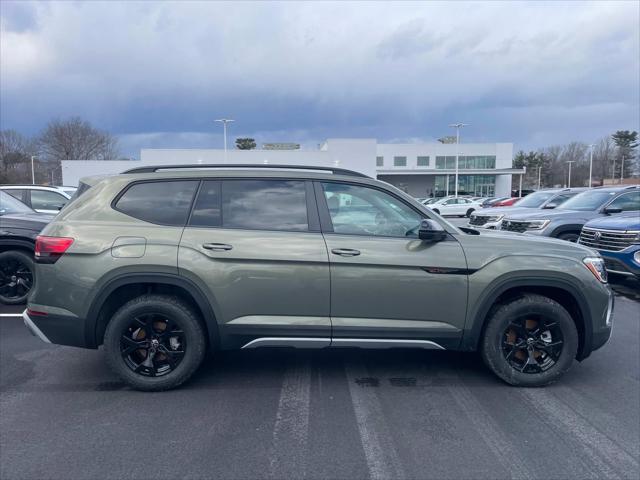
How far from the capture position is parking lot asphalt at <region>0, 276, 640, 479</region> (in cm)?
296

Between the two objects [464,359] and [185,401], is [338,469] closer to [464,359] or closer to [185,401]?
[185,401]

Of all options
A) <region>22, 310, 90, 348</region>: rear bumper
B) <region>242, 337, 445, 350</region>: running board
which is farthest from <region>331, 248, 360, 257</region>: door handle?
<region>22, 310, 90, 348</region>: rear bumper

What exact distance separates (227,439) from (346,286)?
4.69ft

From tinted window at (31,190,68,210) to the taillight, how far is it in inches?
327

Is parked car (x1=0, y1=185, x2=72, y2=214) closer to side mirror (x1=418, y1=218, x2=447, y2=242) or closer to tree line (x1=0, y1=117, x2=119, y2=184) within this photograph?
side mirror (x1=418, y1=218, x2=447, y2=242)

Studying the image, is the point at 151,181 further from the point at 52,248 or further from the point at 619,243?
the point at 619,243

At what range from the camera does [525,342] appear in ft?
13.5

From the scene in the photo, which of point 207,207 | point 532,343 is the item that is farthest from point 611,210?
point 207,207

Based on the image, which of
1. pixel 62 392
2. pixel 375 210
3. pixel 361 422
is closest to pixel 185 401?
pixel 62 392

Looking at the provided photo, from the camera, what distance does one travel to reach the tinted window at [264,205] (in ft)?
13.1

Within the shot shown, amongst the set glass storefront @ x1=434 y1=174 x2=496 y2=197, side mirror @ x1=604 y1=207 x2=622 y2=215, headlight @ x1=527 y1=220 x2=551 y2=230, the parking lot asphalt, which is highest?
glass storefront @ x1=434 y1=174 x2=496 y2=197

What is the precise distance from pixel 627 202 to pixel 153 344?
10627mm

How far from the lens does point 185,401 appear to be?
385 cm

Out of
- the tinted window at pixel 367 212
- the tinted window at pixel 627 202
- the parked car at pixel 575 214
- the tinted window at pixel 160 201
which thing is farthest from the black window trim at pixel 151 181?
the tinted window at pixel 627 202
